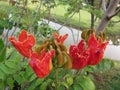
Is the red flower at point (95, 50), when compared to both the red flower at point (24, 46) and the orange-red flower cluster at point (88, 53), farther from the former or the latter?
the red flower at point (24, 46)

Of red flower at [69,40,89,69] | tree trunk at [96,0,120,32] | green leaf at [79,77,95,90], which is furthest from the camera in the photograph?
tree trunk at [96,0,120,32]

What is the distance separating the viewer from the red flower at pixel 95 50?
1318 millimetres

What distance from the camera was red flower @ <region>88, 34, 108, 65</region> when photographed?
1.32 meters

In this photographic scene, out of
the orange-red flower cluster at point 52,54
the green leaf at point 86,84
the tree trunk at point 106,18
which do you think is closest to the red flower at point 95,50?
the orange-red flower cluster at point 52,54

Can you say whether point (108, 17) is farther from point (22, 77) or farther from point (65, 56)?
point (65, 56)

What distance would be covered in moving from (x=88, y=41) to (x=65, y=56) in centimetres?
21

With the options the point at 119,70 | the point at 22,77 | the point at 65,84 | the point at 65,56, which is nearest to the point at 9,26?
the point at 22,77

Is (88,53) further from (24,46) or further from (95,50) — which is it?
(24,46)

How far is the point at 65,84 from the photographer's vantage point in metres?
1.50

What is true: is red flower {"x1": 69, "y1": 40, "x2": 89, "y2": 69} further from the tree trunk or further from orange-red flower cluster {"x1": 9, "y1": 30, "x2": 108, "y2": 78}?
the tree trunk

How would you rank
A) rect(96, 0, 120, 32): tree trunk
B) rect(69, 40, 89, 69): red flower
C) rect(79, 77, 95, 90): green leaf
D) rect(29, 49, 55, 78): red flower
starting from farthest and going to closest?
1. rect(96, 0, 120, 32): tree trunk
2. rect(79, 77, 95, 90): green leaf
3. rect(69, 40, 89, 69): red flower
4. rect(29, 49, 55, 78): red flower

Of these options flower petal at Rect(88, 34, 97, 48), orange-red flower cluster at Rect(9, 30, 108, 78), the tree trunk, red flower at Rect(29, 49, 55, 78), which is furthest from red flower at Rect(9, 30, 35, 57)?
the tree trunk

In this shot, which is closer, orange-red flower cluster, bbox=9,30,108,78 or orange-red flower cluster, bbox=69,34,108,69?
orange-red flower cluster, bbox=9,30,108,78

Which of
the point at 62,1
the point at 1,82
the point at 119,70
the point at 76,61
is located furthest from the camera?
the point at 119,70
